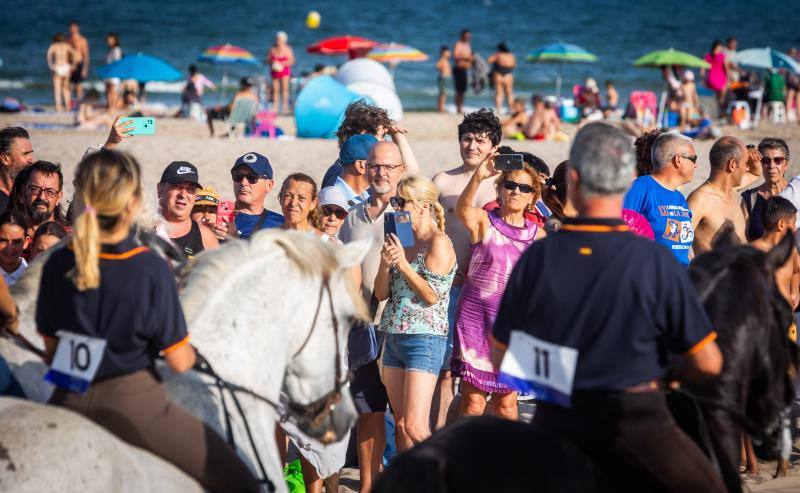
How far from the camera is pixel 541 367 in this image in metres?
3.40

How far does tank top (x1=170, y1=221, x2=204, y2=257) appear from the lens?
6.07m

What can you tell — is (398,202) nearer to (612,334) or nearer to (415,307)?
(415,307)

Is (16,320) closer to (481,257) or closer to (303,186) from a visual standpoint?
(303,186)

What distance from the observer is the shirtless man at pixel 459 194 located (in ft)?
21.4

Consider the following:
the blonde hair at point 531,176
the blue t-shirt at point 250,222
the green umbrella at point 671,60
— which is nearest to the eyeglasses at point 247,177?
the blue t-shirt at point 250,222

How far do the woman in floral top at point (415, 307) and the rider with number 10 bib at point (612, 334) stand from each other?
2477 mm

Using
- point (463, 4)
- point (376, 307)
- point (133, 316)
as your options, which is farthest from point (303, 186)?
point (463, 4)

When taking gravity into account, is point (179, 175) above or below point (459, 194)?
above

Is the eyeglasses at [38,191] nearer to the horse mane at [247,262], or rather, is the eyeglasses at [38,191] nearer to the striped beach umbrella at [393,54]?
the horse mane at [247,262]

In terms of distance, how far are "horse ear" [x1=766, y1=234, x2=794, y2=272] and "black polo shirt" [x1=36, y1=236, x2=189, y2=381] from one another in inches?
92.4

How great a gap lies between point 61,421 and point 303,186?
3.12m

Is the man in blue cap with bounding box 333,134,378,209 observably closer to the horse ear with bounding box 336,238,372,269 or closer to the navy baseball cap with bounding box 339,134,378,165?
the navy baseball cap with bounding box 339,134,378,165

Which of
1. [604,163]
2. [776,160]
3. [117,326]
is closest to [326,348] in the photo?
[117,326]

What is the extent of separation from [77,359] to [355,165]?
3.87m
